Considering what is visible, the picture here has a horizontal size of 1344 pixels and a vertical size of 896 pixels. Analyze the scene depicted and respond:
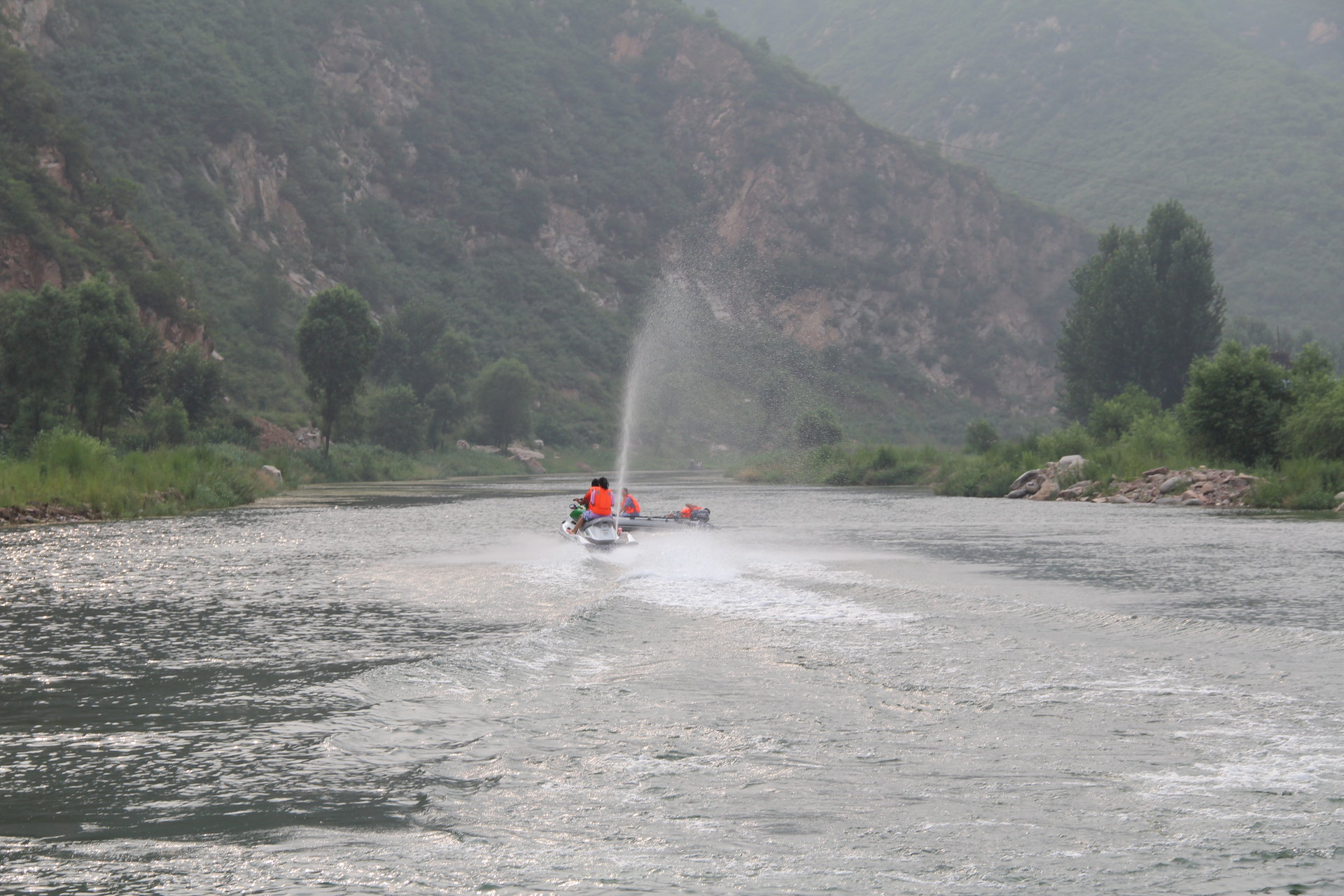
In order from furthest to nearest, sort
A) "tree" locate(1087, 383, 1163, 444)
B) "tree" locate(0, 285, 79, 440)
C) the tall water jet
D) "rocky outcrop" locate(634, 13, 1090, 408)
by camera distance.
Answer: "rocky outcrop" locate(634, 13, 1090, 408) < the tall water jet < "tree" locate(1087, 383, 1163, 444) < "tree" locate(0, 285, 79, 440)

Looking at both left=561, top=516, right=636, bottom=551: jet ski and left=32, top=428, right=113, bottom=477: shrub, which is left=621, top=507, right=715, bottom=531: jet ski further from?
left=32, top=428, right=113, bottom=477: shrub

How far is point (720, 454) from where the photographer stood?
406 feet

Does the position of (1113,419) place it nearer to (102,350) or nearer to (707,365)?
(102,350)

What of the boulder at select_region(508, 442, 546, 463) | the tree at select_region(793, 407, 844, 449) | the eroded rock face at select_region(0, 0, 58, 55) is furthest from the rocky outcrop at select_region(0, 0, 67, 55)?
the tree at select_region(793, 407, 844, 449)

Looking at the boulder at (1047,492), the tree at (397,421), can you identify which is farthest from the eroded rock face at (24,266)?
the boulder at (1047,492)

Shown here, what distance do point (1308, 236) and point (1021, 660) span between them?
6593 inches

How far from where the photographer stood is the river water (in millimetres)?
6668

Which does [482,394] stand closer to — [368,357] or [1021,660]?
[368,357]

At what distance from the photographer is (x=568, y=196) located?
14875 centimetres

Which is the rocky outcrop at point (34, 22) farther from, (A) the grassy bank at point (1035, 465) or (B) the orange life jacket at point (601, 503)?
(B) the orange life jacket at point (601, 503)

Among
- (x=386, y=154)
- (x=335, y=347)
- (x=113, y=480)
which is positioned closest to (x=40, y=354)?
(x=113, y=480)

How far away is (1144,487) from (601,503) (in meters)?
25.8

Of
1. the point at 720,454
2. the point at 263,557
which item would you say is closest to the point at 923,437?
the point at 720,454

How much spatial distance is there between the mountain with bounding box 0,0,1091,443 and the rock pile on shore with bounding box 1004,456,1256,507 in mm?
63155
